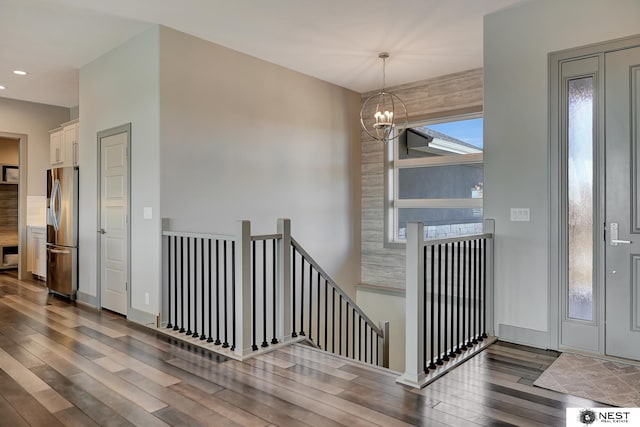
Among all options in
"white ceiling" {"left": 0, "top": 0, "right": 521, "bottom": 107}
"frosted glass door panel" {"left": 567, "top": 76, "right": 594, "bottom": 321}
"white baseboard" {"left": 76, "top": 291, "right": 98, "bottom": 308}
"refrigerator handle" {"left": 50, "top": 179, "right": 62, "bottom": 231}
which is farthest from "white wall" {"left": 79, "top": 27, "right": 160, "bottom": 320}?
"frosted glass door panel" {"left": 567, "top": 76, "right": 594, "bottom": 321}

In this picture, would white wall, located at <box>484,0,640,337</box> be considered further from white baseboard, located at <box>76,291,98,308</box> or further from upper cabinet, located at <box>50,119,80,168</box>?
upper cabinet, located at <box>50,119,80,168</box>

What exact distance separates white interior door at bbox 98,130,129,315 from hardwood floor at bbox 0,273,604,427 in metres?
1.09

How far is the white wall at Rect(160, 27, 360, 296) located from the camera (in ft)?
14.9

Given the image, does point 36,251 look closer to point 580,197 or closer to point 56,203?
point 56,203

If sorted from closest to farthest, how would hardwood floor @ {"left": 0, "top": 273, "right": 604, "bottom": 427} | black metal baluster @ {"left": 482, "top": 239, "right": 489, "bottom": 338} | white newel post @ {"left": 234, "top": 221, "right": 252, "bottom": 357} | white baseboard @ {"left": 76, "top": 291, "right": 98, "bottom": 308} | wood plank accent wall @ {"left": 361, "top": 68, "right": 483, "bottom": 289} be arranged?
hardwood floor @ {"left": 0, "top": 273, "right": 604, "bottom": 427}, white newel post @ {"left": 234, "top": 221, "right": 252, "bottom": 357}, black metal baluster @ {"left": 482, "top": 239, "right": 489, "bottom": 338}, white baseboard @ {"left": 76, "top": 291, "right": 98, "bottom": 308}, wood plank accent wall @ {"left": 361, "top": 68, "right": 483, "bottom": 289}

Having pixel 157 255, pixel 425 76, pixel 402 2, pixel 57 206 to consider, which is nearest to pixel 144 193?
pixel 157 255

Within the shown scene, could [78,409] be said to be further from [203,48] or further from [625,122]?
[625,122]

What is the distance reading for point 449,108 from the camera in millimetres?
5953

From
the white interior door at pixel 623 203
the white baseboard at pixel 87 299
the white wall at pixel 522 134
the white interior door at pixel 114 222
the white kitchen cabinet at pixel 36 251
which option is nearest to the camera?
the white interior door at pixel 623 203

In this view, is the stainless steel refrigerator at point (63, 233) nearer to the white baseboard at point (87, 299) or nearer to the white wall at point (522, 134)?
the white baseboard at point (87, 299)

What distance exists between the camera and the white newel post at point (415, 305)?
2900 mm

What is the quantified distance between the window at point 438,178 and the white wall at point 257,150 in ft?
2.22

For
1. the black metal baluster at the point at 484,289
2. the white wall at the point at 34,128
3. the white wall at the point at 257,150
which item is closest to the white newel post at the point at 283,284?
the white wall at the point at 257,150

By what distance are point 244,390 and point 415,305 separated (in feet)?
4.17
